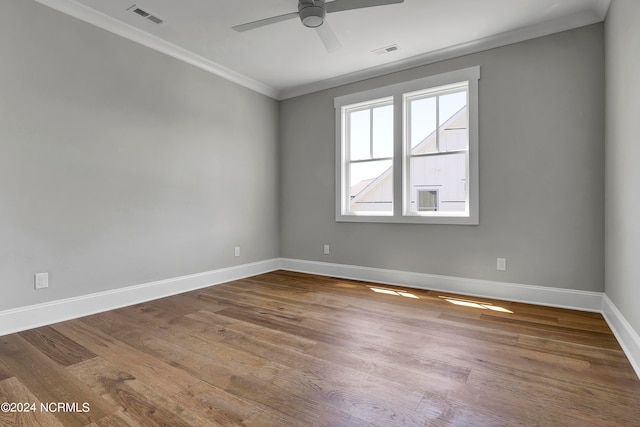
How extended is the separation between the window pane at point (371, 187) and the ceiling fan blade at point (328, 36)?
1.69 meters

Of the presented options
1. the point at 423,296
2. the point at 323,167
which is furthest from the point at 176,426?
the point at 323,167

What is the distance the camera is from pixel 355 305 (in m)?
3.17

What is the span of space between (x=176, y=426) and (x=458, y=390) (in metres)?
1.34

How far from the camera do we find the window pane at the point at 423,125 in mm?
3852

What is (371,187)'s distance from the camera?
434 cm

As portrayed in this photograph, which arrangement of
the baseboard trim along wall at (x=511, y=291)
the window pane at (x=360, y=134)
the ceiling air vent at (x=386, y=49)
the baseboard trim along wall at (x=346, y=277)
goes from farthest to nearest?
the window pane at (x=360, y=134), the ceiling air vent at (x=386, y=49), the baseboard trim along wall at (x=346, y=277), the baseboard trim along wall at (x=511, y=291)

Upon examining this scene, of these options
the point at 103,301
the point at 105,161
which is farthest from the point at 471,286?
the point at 105,161

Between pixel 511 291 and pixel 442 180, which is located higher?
pixel 442 180

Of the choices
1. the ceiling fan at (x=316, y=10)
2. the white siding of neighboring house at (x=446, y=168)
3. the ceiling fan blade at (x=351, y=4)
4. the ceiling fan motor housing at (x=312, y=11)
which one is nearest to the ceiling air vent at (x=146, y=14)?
the ceiling fan at (x=316, y=10)

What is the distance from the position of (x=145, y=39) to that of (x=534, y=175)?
4.09 m

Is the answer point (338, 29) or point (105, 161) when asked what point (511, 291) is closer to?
point (338, 29)

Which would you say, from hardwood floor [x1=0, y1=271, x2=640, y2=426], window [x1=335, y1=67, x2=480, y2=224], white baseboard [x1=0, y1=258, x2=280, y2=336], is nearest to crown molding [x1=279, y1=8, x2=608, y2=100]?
window [x1=335, y1=67, x2=480, y2=224]

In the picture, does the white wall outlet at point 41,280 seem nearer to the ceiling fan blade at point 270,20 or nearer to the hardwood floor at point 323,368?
the hardwood floor at point 323,368

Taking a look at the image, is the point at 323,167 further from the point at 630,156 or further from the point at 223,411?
the point at 223,411
